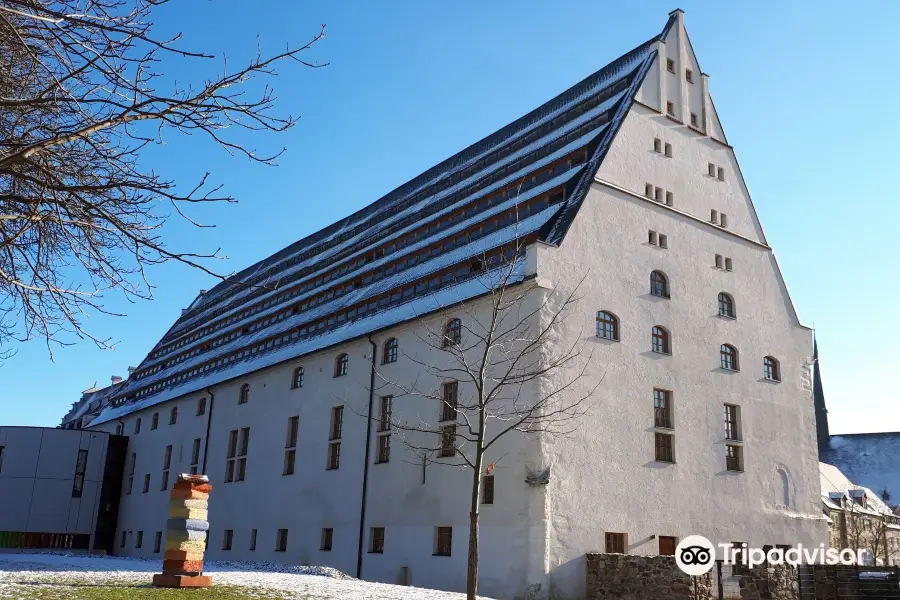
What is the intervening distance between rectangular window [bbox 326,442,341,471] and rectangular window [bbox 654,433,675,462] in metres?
13.0

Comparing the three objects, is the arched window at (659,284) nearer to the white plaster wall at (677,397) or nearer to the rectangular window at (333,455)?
the white plaster wall at (677,397)

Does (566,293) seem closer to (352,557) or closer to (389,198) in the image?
(352,557)

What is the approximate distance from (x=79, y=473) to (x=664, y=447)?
38.4 meters

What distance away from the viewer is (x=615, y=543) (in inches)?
1038

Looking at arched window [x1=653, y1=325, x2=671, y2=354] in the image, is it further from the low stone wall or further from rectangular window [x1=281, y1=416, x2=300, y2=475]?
rectangular window [x1=281, y1=416, x2=300, y2=475]

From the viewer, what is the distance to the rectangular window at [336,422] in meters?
34.5

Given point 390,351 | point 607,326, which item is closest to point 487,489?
point 607,326

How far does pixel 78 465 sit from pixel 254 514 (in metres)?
19.3

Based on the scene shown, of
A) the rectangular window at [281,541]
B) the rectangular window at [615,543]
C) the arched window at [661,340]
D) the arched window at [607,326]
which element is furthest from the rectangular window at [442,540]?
the rectangular window at [281,541]

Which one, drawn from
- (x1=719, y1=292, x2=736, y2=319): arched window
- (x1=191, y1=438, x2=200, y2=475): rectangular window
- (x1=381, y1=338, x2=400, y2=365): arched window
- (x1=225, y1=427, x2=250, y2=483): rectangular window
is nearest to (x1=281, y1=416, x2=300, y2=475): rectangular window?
(x1=225, y1=427, x2=250, y2=483): rectangular window

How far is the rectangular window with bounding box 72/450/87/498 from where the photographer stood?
5084 cm

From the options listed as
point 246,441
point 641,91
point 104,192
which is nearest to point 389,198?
point 246,441

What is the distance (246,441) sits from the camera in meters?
40.9

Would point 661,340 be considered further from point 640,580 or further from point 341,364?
point 341,364
